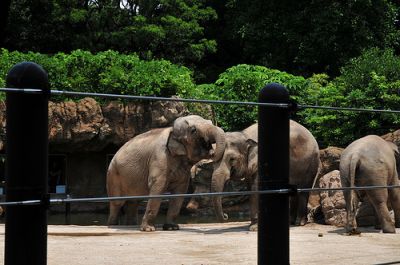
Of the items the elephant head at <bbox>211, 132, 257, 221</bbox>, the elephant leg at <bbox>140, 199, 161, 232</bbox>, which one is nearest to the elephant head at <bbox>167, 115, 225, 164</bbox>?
the elephant head at <bbox>211, 132, 257, 221</bbox>

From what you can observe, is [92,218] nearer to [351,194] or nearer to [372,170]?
[351,194]

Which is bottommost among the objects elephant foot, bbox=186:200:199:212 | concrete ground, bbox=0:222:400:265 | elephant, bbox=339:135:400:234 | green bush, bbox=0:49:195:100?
elephant foot, bbox=186:200:199:212

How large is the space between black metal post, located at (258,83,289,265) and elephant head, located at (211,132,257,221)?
667 centimetres

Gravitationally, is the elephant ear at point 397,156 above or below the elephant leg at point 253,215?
above

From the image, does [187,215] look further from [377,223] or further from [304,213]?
[377,223]

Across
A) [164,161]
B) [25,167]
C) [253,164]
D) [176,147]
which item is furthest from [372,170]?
[25,167]

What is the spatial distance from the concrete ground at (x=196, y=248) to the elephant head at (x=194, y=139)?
1.69 metres

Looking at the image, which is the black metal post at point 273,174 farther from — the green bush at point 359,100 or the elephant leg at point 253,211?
the green bush at point 359,100

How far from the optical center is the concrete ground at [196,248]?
5695 mm

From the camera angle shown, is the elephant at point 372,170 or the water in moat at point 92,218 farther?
the elephant at point 372,170

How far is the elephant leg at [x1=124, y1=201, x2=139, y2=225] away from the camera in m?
11.0

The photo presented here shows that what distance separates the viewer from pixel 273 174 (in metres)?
3.73

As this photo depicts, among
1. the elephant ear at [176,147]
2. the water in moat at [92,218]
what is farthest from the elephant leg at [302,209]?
the elephant ear at [176,147]

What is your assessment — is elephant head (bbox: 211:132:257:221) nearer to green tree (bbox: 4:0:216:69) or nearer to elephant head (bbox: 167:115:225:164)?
elephant head (bbox: 167:115:225:164)
